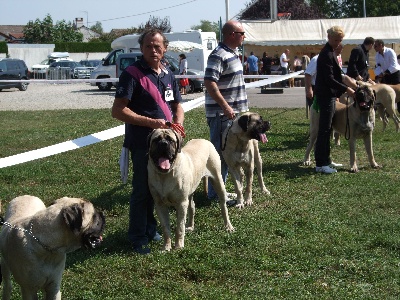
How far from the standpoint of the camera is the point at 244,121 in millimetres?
7746

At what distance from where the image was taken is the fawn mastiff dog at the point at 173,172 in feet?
18.7

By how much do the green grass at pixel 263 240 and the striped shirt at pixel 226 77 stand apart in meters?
1.21

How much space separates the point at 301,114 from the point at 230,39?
10.8 metres

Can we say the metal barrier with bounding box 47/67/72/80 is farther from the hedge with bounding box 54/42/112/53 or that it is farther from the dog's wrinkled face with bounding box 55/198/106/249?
the dog's wrinkled face with bounding box 55/198/106/249

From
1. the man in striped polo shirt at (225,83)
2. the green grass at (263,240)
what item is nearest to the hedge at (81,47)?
the green grass at (263,240)

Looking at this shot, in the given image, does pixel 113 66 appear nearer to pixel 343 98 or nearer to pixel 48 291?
pixel 343 98

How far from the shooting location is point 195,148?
665 cm

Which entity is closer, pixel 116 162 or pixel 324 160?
pixel 324 160

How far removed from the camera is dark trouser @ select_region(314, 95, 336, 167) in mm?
9992

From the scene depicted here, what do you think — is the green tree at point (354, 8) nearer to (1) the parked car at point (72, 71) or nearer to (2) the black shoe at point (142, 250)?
(1) the parked car at point (72, 71)

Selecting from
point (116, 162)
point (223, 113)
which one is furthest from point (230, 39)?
point (116, 162)

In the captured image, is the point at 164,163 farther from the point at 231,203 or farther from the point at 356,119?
the point at 356,119

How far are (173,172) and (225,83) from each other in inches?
88.6

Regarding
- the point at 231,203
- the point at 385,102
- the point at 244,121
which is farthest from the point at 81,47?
the point at 244,121
